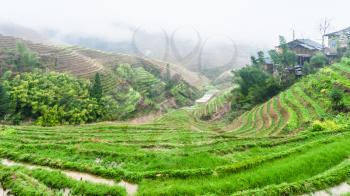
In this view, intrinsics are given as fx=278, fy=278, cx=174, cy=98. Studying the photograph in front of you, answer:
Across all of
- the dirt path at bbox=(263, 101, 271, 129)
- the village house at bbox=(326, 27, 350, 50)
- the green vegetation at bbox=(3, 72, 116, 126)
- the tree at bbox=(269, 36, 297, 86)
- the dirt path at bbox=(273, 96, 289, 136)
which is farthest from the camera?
the village house at bbox=(326, 27, 350, 50)

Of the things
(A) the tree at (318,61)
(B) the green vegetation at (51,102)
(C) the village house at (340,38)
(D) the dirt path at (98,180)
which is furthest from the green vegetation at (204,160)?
(C) the village house at (340,38)

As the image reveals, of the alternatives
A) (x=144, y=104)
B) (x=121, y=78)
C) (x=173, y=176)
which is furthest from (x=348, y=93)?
(x=121, y=78)

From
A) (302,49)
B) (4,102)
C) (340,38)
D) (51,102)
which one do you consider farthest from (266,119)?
(340,38)

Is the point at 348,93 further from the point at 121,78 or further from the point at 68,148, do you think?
the point at 121,78

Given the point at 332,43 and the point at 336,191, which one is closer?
the point at 336,191

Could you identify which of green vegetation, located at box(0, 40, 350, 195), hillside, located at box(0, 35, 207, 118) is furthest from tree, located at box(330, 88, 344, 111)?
hillside, located at box(0, 35, 207, 118)

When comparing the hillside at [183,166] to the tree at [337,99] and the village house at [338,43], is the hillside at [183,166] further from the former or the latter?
the village house at [338,43]

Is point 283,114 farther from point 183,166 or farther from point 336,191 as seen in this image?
point 183,166

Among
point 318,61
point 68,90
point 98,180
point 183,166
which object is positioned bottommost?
point 98,180

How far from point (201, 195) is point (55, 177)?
17.2ft

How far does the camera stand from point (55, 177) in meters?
9.80

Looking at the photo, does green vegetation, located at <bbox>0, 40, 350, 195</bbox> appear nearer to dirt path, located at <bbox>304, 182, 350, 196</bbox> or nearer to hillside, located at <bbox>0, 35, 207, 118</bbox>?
dirt path, located at <bbox>304, 182, 350, 196</bbox>

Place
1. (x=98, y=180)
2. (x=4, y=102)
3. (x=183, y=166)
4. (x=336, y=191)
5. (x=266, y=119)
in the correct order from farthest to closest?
1. (x=4, y=102)
2. (x=266, y=119)
3. (x=183, y=166)
4. (x=98, y=180)
5. (x=336, y=191)

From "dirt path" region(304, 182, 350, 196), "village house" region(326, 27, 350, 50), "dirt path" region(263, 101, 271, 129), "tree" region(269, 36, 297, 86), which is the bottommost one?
"dirt path" region(263, 101, 271, 129)
